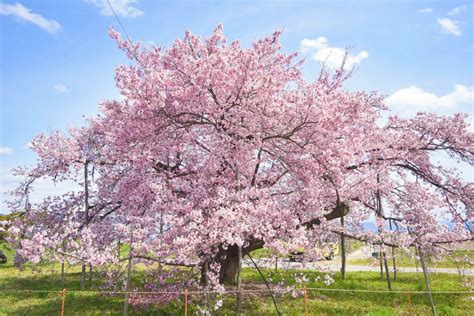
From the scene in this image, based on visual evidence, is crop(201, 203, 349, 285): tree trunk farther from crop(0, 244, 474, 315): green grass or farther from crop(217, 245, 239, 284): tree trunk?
crop(0, 244, 474, 315): green grass

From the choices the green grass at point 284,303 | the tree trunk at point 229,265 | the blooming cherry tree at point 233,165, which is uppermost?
the blooming cherry tree at point 233,165

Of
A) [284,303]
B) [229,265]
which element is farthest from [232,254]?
[284,303]

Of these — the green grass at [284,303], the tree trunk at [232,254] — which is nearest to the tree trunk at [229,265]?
the tree trunk at [232,254]

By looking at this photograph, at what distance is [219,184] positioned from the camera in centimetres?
1145

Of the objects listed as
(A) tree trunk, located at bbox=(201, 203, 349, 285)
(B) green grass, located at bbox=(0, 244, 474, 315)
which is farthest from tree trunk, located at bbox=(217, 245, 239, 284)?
(B) green grass, located at bbox=(0, 244, 474, 315)

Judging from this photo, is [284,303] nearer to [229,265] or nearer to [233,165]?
[229,265]

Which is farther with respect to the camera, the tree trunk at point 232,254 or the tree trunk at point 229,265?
the tree trunk at point 229,265

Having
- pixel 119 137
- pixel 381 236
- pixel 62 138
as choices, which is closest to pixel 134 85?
pixel 119 137

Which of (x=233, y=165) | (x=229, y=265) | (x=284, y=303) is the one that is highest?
(x=233, y=165)

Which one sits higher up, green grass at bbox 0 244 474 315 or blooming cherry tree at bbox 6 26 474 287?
blooming cherry tree at bbox 6 26 474 287

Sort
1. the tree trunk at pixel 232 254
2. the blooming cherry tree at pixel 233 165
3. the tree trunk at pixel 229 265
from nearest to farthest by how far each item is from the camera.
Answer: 1. the blooming cherry tree at pixel 233 165
2. the tree trunk at pixel 232 254
3. the tree trunk at pixel 229 265

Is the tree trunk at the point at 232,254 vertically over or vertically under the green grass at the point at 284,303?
over

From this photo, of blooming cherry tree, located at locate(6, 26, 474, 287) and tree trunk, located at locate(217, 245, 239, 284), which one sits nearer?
blooming cherry tree, located at locate(6, 26, 474, 287)

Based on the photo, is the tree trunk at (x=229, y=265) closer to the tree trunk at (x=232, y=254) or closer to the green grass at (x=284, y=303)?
the tree trunk at (x=232, y=254)
